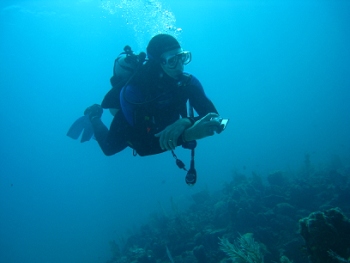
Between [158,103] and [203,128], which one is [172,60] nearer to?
[158,103]

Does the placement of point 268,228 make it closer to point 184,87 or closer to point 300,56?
point 184,87

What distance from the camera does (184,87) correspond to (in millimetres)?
3182

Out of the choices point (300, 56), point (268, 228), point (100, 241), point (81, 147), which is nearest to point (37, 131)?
point (81, 147)


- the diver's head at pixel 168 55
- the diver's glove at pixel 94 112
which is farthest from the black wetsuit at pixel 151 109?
the diver's glove at pixel 94 112

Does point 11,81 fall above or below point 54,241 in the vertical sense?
above

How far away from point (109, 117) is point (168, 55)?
379ft

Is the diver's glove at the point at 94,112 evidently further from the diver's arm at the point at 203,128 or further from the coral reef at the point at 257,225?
the coral reef at the point at 257,225

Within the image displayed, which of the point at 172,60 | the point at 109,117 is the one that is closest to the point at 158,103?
the point at 172,60

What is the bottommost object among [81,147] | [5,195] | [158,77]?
[158,77]

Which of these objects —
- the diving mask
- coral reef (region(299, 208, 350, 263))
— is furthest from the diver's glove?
coral reef (region(299, 208, 350, 263))

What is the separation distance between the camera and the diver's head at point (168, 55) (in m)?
3.16

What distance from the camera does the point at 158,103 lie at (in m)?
2.92

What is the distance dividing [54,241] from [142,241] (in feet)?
148

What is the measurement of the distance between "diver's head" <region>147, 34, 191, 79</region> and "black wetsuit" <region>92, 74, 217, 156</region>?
141 millimetres
